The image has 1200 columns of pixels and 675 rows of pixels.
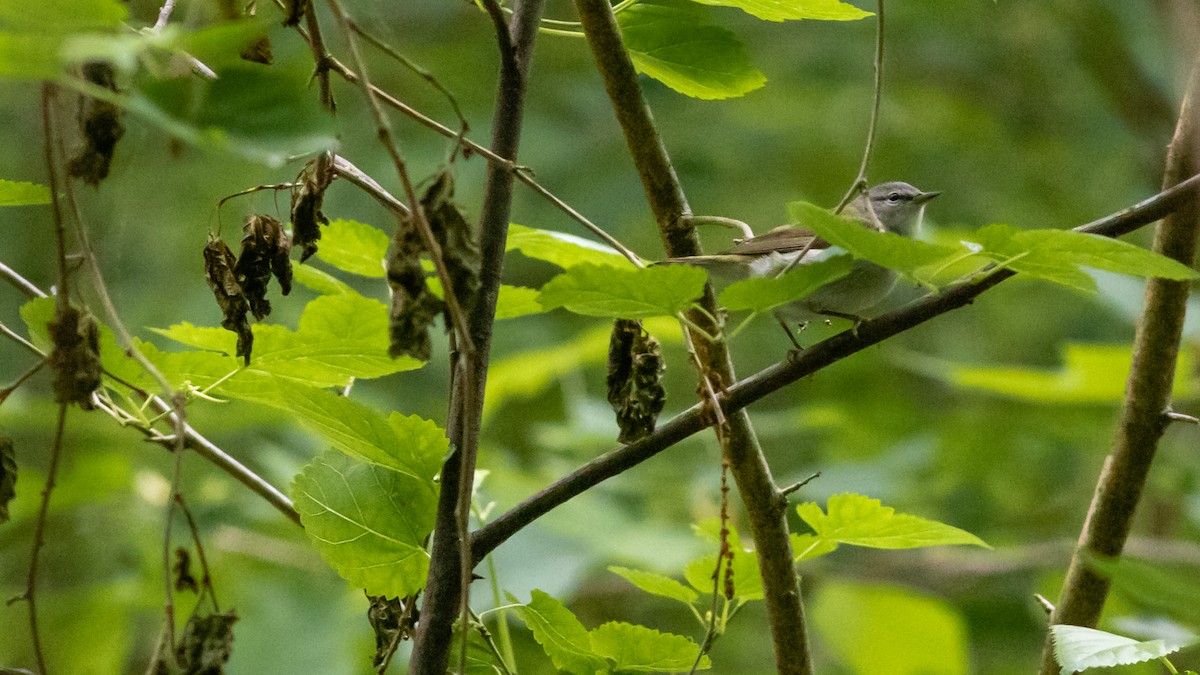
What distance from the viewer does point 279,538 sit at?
13.1 feet

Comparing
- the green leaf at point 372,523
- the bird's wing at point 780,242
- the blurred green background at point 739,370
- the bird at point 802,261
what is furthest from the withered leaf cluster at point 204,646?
the blurred green background at point 739,370

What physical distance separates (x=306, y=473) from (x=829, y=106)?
508cm

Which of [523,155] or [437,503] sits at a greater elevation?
[523,155]

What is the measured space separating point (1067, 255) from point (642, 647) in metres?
0.71

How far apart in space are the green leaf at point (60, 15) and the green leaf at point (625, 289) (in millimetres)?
502

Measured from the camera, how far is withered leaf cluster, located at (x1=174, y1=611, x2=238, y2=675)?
1.28 meters

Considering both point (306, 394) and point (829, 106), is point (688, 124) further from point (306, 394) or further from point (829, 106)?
point (306, 394)

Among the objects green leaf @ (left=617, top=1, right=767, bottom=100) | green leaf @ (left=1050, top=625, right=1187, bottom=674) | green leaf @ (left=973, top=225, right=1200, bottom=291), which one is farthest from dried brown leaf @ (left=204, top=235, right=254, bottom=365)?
green leaf @ (left=1050, top=625, right=1187, bottom=674)

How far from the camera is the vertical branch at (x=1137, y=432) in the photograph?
153 centimetres

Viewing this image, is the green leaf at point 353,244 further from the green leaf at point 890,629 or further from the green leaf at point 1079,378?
the green leaf at point 890,629

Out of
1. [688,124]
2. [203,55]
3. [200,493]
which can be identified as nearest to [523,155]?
[688,124]

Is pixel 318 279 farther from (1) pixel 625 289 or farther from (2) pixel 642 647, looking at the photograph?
(2) pixel 642 647

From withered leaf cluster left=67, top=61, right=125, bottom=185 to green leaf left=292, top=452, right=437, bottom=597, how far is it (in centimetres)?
47

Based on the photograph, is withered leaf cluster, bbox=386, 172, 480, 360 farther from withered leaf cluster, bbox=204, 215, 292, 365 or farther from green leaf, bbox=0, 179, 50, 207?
green leaf, bbox=0, 179, 50, 207
